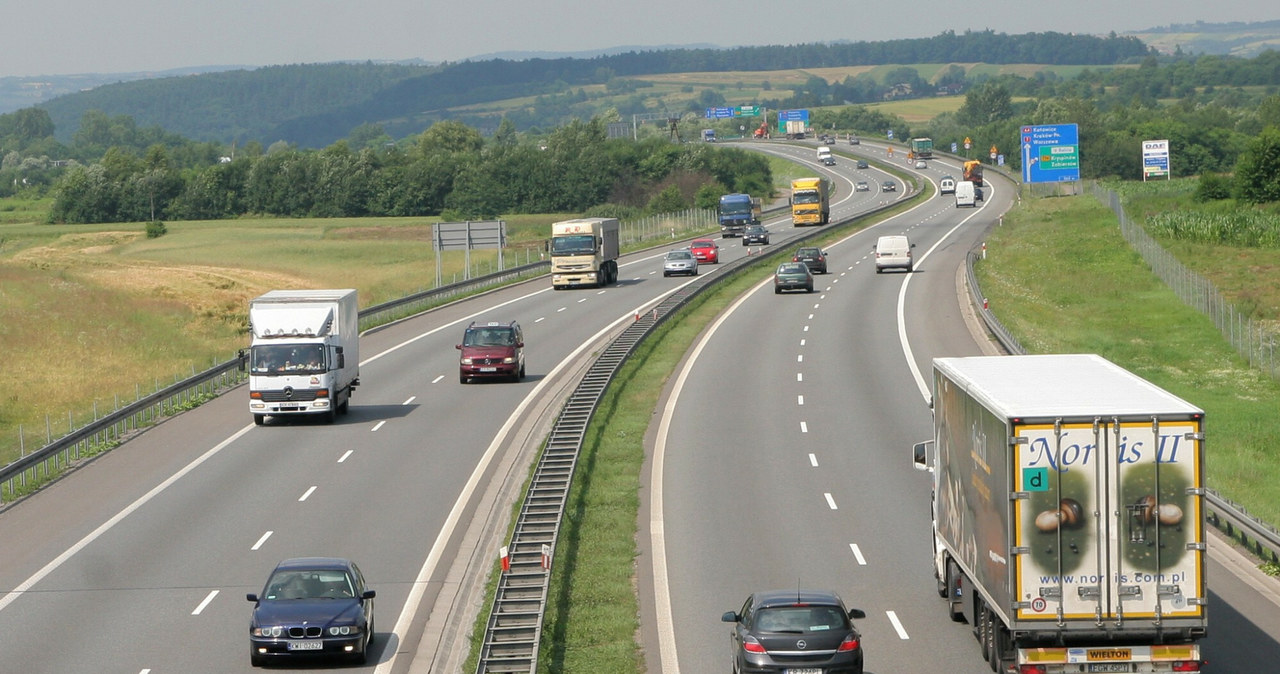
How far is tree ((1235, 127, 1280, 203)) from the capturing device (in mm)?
109812

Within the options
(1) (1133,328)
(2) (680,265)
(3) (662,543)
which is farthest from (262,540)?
(2) (680,265)

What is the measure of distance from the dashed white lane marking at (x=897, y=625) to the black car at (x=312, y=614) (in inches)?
300

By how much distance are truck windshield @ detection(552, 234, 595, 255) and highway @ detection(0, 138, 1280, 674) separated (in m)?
23.2

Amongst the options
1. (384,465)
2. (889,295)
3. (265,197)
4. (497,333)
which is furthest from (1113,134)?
(384,465)

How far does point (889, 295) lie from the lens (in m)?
72.2

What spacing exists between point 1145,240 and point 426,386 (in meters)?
52.5

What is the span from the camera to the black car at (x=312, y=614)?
825 inches

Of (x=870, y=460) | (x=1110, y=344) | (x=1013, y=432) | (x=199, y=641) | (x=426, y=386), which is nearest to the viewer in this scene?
(x=1013, y=432)

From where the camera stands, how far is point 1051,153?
118 m

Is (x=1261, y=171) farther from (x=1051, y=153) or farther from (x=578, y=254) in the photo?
(x=578, y=254)

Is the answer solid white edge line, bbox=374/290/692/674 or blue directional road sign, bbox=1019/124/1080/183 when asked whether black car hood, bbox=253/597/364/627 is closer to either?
solid white edge line, bbox=374/290/692/674

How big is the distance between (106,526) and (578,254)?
1969 inches

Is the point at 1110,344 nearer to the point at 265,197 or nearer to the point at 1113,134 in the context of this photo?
the point at 1113,134

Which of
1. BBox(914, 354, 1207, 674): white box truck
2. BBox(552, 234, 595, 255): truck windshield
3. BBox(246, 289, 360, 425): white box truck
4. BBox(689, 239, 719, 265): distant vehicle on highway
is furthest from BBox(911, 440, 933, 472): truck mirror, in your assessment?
BBox(689, 239, 719, 265): distant vehicle on highway
